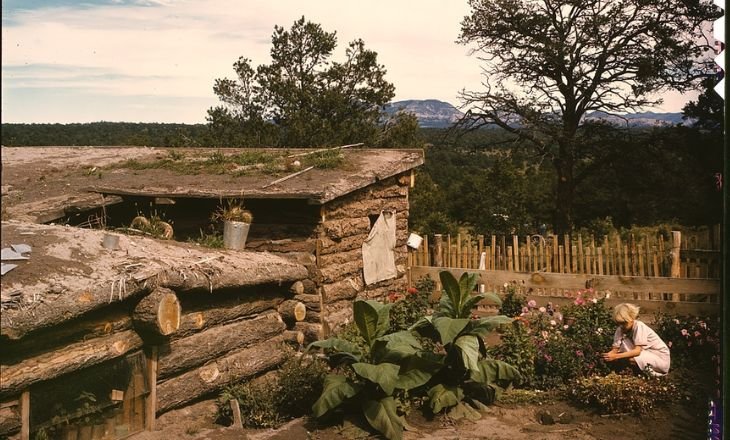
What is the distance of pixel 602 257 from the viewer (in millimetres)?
15031

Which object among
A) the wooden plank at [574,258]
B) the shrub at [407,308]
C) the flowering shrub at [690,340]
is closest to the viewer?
the flowering shrub at [690,340]

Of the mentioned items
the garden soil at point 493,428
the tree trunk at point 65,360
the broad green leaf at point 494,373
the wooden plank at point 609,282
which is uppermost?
the tree trunk at point 65,360

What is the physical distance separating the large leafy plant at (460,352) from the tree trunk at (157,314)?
2841 millimetres

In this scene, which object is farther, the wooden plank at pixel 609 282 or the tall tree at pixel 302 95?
the tall tree at pixel 302 95

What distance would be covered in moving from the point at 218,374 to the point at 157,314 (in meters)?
1.67

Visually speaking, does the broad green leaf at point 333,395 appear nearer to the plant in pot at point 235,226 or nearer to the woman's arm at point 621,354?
the woman's arm at point 621,354

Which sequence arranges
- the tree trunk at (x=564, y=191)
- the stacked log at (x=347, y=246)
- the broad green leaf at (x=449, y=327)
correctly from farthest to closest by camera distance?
the tree trunk at (x=564, y=191) < the stacked log at (x=347, y=246) < the broad green leaf at (x=449, y=327)

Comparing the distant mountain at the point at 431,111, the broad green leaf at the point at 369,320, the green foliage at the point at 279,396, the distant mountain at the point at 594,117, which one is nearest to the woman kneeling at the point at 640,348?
the broad green leaf at the point at 369,320

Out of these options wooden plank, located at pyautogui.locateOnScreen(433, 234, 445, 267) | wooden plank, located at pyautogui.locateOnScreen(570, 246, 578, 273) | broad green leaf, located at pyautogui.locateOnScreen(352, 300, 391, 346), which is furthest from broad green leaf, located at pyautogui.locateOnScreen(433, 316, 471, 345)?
wooden plank, located at pyautogui.locateOnScreen(433, 234, 445, 267)

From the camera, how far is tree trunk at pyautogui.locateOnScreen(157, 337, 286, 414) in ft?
25.9

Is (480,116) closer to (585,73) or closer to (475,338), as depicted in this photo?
(585,73)

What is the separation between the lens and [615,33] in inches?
989

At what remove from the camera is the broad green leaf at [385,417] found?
758 cm

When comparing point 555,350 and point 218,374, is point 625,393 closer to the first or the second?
point 555,350
